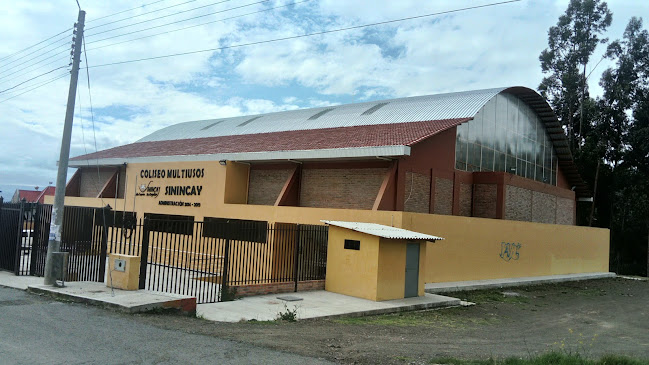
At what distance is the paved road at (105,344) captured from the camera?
671cm

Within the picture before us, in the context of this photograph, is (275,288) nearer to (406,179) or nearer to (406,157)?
(406,179)

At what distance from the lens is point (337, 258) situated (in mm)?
15672

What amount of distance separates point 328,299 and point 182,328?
19.2 ft

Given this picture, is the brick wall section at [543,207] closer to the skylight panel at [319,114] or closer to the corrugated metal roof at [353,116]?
the corrugated metal roof at [353,116]

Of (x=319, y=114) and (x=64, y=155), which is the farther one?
(x=319, y=114)

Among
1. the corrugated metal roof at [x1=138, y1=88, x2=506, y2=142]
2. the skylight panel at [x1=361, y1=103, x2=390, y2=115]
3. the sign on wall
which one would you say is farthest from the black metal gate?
the skylight panel at [x1=361, y1=103, x2=390, y2=115]

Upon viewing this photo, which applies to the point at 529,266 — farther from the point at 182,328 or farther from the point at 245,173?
the point at 182,328

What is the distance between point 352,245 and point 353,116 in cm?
1620

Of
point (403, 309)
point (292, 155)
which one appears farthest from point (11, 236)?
point (403, 309)

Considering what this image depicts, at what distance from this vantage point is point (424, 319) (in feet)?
41.9

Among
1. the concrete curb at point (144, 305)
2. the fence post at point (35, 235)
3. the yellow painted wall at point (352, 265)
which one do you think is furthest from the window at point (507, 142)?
the fence post at point (35, 235)

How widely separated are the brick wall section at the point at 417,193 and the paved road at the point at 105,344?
523 inches

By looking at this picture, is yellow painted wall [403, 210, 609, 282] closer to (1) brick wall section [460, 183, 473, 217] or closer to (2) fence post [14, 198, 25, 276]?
(1) brick wall section [460, 183, 473, 217]

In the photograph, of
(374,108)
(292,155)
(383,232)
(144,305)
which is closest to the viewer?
(144,305)
